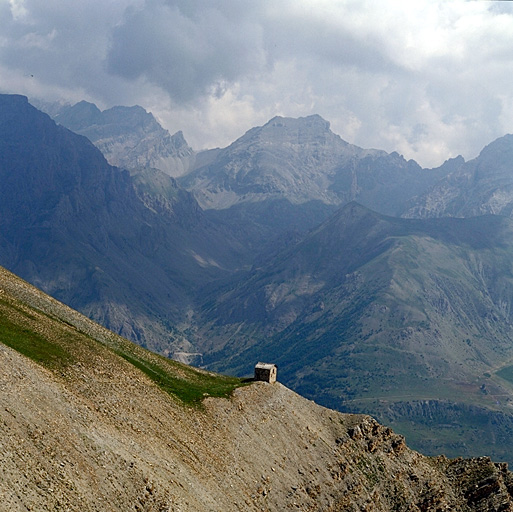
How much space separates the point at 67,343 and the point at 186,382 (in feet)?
105

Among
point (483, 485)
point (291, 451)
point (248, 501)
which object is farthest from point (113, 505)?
point (483, 485)

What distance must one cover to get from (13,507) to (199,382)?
74262 mm

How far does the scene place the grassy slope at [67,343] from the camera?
109544 millimetres

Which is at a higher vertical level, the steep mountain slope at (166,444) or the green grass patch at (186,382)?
the green grass patch at (186,382)

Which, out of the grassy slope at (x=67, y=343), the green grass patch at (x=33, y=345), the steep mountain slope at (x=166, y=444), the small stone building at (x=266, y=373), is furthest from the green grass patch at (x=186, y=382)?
the green grass patch at (x=33, y=345)

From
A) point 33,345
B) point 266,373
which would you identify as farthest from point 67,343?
point 266,373

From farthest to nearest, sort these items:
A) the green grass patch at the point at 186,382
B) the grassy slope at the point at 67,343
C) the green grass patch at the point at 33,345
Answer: the green grass patch at the point at 186,382 < the grassy slope at the point at 67,343 < the green grass patch at the point at 33,345

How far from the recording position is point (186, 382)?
453 feet

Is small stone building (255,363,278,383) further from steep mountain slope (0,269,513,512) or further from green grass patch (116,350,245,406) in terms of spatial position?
green grass patch (116,350,245,406)

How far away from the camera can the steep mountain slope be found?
8300 centimetres

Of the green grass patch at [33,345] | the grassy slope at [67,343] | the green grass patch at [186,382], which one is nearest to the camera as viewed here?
the green grass patch at [33,345]

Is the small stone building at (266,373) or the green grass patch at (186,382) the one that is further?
the small stone building at (266,373)

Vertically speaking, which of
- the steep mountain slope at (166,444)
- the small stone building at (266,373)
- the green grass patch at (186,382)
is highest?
the small stone building at (266,373)

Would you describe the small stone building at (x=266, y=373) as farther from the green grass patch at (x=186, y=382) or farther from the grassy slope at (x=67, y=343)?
the grassy slope at (x=67, y=343)
